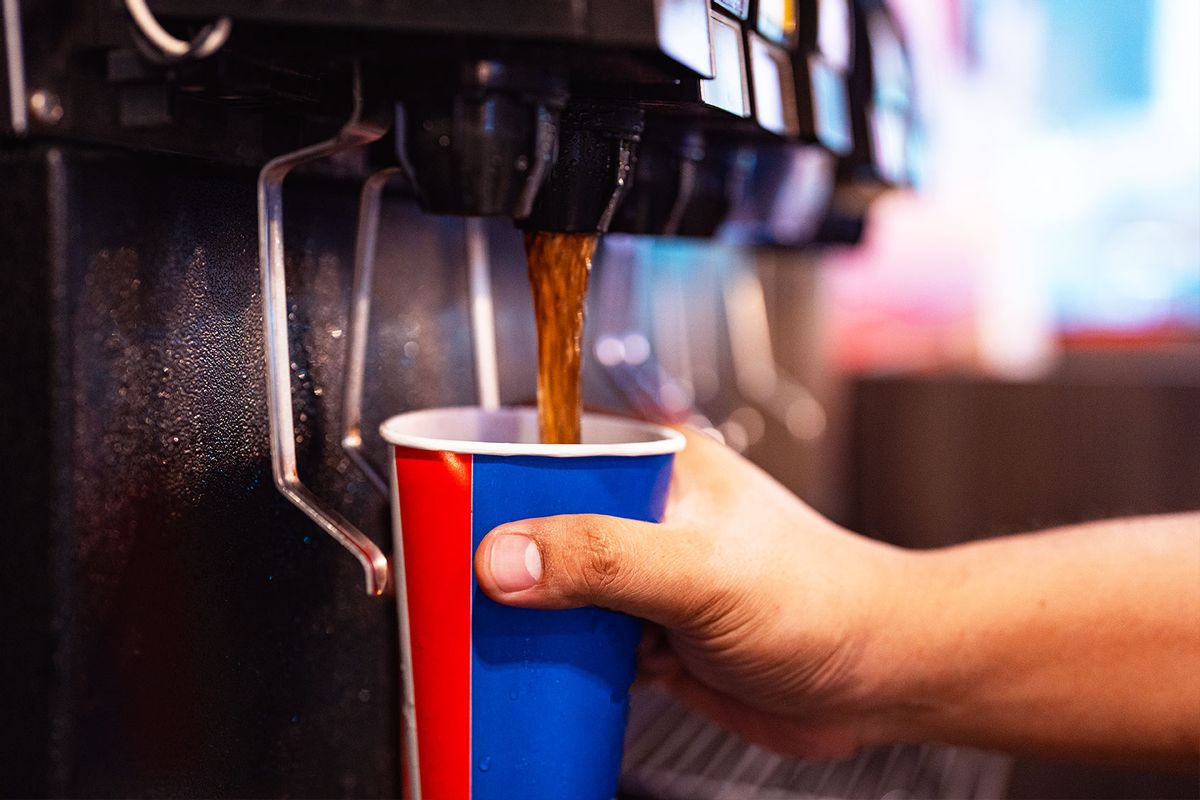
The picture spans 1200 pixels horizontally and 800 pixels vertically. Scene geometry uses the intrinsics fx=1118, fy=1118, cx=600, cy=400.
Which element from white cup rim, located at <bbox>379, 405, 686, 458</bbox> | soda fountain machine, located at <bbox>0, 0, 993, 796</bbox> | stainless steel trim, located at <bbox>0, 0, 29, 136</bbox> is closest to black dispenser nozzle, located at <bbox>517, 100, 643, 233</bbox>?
soda fountain machine, located at <bbox>0, 0, 993, 796</bbox>

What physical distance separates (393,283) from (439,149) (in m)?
0.27

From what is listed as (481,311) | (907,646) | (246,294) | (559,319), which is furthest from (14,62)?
(907,646)

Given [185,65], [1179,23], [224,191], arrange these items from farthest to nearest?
1. [1179,23]
2. [224,191]
3. [185,65]

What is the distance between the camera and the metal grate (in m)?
0.81

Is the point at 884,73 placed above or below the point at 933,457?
above

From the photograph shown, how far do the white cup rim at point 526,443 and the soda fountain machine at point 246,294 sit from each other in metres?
0.04

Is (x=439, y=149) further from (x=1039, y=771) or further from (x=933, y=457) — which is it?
(x=933, y=457)

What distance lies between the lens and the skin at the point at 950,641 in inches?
28.3

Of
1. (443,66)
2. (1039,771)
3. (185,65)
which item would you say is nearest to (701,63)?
(443,66)

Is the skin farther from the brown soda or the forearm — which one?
the brown soda

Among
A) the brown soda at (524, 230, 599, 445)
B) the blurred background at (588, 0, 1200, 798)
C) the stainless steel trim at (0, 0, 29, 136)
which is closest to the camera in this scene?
the stainless steel trim at (0, 0, 29, 136)

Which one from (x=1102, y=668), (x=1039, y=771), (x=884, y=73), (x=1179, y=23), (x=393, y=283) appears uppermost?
(x=1179, y=23)

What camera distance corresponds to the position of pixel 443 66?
1.52 ft

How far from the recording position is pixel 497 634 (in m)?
0.55
